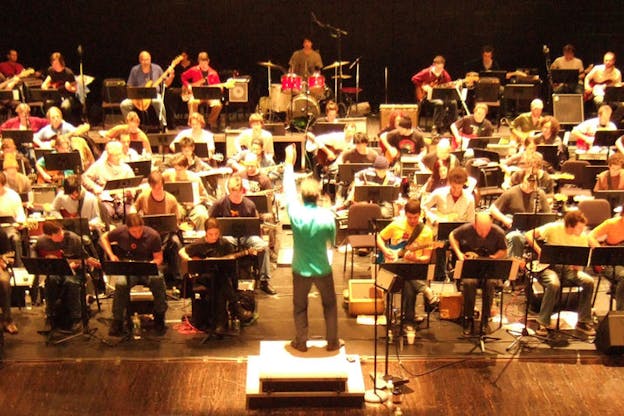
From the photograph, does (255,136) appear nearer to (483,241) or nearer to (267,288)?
(267,288)

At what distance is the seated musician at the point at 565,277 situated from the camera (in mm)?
9258

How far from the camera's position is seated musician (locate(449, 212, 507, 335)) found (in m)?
9.24

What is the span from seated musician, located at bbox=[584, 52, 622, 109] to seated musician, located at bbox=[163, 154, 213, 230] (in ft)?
25.4

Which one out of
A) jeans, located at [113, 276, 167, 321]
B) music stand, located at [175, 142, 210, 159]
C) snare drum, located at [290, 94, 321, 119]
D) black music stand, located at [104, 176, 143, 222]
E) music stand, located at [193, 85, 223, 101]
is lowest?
jeans, located at [113, 276, 167, 321]

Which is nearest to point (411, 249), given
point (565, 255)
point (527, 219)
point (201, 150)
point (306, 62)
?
point (527, 219)

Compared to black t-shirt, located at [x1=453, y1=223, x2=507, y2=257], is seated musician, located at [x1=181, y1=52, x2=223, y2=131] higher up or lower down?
higher up

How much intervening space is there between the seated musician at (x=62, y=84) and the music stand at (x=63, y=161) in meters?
4.42

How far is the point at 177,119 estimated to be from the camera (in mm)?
16984

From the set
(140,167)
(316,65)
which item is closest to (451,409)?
(140,167)

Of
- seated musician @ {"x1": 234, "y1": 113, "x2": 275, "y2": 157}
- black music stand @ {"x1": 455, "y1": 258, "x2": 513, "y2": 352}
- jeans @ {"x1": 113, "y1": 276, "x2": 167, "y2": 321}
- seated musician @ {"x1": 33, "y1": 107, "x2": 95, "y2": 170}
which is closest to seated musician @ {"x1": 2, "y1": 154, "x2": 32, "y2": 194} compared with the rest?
seated musician @ {"x1": 33, "y1": 107, "x2": 95, "y2": 170}

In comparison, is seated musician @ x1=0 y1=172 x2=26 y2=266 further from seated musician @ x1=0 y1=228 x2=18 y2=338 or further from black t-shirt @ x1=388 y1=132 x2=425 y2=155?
black t-shirt @ x1=388 y1=132 x2=425 y2=155

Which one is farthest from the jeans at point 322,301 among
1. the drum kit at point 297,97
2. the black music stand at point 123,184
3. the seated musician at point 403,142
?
the drum kit at point 297,97

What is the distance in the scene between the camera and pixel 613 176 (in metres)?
11.3

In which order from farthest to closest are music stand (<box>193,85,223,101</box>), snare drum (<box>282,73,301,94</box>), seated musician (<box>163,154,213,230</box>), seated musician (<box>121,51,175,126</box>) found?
snare drum (<box>282,73,301,94</box>) < seated musician (<box>121,51,175,126</box>) < music stand (<box>193,85,223,101</box>) < seated musician (<box>163,154,213,230</box>)
